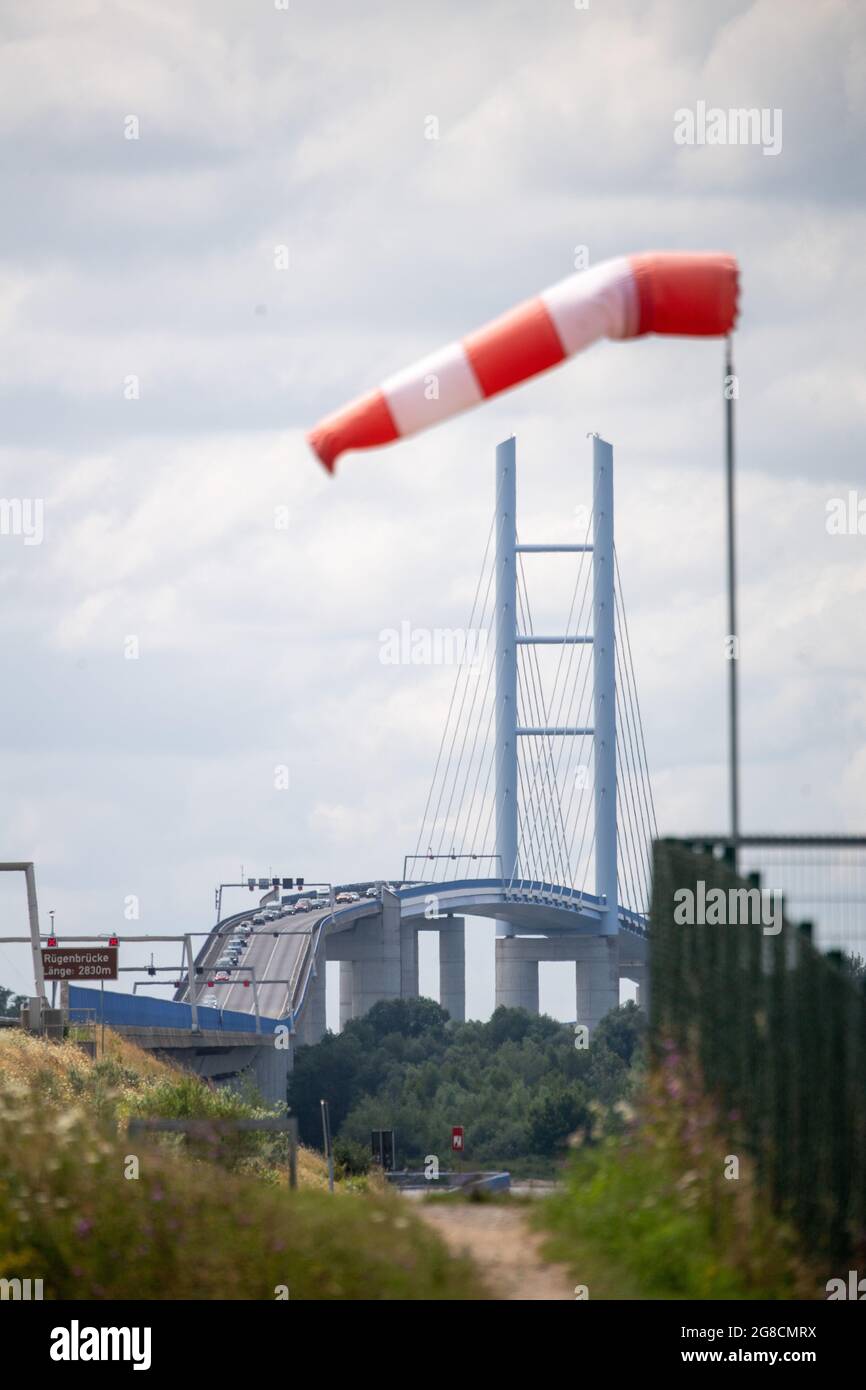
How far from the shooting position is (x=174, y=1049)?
53906 mm

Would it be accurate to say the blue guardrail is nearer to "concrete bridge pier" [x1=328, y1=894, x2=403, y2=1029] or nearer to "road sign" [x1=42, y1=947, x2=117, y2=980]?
"road sign" [x1=42, y1=947, x2=117, y2=980]

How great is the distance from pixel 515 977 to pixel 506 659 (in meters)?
16.5

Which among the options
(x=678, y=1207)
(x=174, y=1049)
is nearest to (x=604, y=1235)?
(x=678, y=1207)

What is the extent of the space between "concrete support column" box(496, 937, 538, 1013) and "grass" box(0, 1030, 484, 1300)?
292 feet

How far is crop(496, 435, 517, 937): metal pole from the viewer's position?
89000mm

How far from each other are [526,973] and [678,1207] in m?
90.4

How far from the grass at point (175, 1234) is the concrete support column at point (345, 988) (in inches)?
3433

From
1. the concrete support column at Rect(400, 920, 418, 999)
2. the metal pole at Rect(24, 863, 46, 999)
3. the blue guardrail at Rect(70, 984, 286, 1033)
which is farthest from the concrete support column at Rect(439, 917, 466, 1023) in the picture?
the metal pole at Rect(24, 863, 46, 999)

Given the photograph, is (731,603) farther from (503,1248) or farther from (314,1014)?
(314,1014)

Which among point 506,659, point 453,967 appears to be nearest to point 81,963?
point 506,659

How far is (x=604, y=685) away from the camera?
3627 inches

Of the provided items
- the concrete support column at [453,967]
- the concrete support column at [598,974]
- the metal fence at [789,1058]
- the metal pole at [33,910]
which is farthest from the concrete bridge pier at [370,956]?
the metal fence at [789,1058]

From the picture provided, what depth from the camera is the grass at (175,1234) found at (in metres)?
9.86
